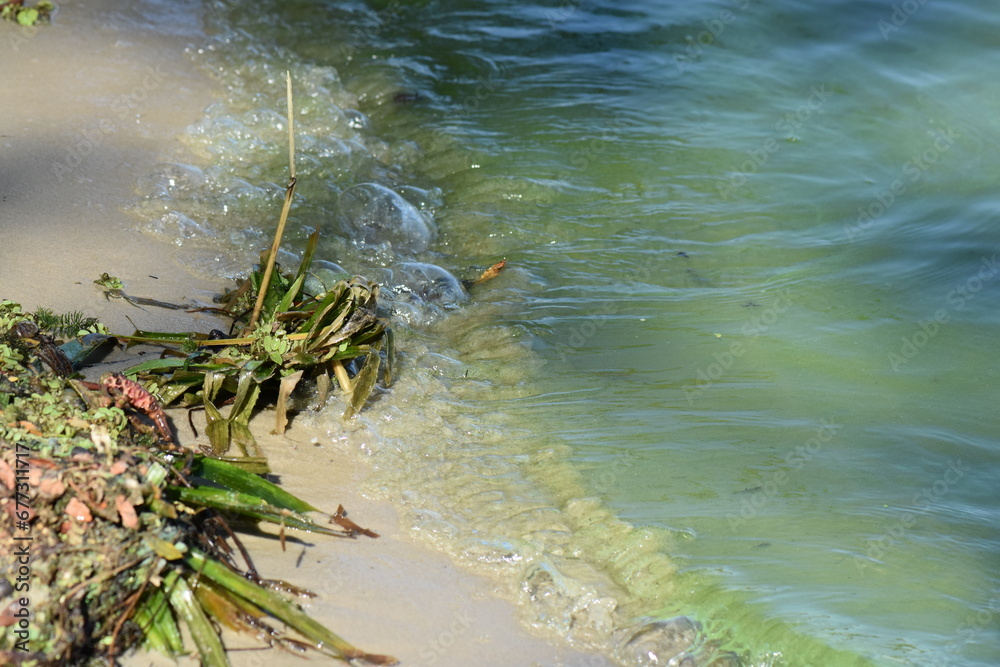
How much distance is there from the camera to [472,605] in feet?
7.30

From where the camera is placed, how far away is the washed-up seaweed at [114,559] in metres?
1.82

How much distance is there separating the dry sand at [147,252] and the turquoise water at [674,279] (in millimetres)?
144

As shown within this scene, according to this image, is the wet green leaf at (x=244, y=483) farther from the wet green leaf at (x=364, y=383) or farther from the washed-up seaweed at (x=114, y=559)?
the wet green leaf at (x=364, y=383)

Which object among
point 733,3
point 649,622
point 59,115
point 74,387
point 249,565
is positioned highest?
point 733,3

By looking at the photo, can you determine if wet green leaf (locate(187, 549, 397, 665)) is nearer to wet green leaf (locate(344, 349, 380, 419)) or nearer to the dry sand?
the dry sand

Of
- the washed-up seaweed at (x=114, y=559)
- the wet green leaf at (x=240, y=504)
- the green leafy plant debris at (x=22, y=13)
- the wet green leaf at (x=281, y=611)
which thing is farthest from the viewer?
the green leafy plant debris at (x=22, y=13)

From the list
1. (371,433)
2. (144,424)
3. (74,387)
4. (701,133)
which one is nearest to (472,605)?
(371,433)

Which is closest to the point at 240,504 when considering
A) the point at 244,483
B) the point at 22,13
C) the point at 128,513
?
the point at 244,483

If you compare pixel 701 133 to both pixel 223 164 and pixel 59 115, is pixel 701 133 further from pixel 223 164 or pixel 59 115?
pixel 59 115

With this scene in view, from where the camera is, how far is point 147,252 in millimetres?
3398

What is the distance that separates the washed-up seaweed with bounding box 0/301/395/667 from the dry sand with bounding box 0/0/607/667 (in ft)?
0.23

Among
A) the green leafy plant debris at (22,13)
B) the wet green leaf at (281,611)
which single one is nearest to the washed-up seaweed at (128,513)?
the wet green leaf at (281,611)

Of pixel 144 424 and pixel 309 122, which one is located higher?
pixel 309 122

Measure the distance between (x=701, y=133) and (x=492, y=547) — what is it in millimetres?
3627
